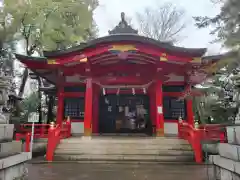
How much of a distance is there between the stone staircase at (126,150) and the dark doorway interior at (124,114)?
4.13 metres

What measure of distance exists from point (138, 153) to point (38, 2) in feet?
46.9

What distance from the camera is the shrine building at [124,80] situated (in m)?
11.3

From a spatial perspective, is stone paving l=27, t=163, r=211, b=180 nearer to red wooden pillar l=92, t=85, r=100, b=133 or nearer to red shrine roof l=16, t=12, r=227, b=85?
red shrine roof l=16, t=12, r=227, b=85

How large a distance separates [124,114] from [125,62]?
3.71 metres

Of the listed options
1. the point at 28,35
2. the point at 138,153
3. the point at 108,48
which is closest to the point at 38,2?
the point at 28,35

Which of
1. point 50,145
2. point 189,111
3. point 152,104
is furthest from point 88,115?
point 189,111

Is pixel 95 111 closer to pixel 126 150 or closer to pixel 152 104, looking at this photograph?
pixel 152 104

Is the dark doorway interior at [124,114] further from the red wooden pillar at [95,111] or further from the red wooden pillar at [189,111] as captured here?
the red wooden pillar at [189,111]

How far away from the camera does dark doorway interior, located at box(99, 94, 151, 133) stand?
14.3 m

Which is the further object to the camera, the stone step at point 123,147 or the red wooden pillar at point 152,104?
the red wooden pillar at point 152,104

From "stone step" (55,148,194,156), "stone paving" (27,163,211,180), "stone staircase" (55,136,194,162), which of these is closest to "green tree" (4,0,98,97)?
"stone staircase" (55,136,194,162)

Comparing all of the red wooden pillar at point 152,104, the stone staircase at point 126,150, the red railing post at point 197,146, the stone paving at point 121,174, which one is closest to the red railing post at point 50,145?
the stone staircase at point 126,150

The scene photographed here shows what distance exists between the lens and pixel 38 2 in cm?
1697

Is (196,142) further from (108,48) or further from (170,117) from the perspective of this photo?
(108,48)
